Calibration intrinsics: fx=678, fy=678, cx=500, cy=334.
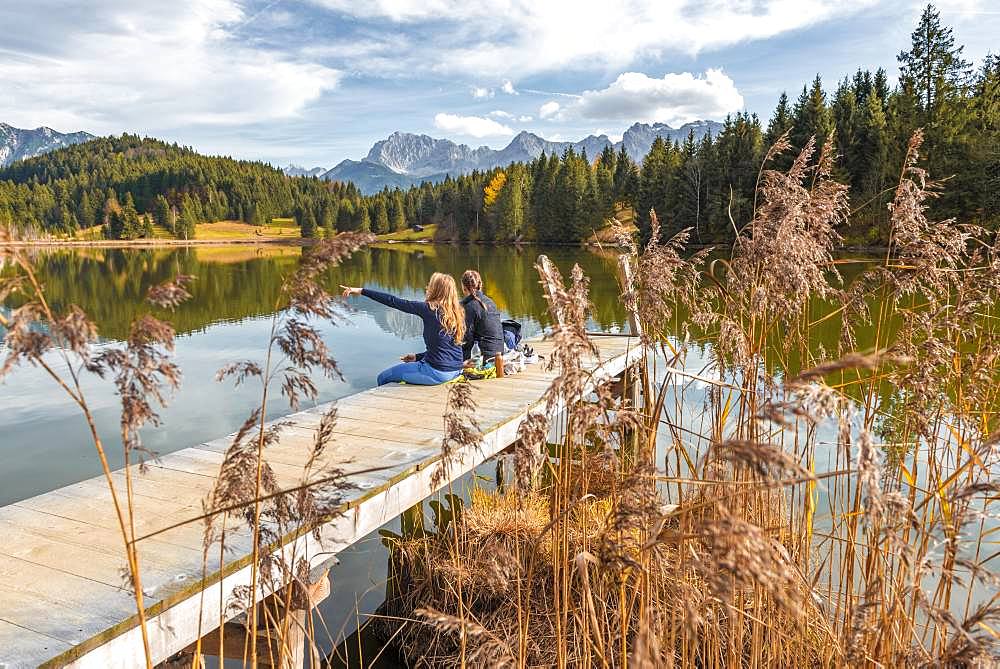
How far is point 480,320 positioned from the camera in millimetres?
8180

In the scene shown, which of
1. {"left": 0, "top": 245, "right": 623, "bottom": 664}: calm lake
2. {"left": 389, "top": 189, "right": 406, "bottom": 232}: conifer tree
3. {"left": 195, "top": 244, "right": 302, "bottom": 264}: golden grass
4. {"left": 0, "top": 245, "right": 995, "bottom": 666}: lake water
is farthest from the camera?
{"left": 389, "top": 189, "right": 406, "bottom": 232}: conifer tree

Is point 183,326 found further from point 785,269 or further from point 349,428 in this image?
point 785,269

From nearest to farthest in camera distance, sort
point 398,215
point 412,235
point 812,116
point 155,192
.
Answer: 1. point 812,116
2. point 412,235
3. point 398,215
4. point 155,192

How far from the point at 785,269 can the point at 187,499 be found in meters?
3.73

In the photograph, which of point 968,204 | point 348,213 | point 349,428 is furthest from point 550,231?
point 349,428

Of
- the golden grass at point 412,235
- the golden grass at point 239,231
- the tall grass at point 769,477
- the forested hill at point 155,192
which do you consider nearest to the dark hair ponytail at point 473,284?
the tall grass at point 769,477

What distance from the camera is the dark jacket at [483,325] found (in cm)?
820

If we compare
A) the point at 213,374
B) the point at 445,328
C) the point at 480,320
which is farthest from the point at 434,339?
the point at 213,374

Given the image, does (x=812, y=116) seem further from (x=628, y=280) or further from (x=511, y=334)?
(x=628, y=280)

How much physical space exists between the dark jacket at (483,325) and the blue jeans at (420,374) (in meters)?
0.58

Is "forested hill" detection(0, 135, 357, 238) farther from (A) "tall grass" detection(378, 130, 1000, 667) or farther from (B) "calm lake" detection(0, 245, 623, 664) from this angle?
(A) "tall grass" detection(378, 130, 1000, 667)

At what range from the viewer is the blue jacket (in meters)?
7.34

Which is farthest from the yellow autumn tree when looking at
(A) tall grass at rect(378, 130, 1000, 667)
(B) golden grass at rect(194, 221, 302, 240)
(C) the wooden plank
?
(C) the wooden plank

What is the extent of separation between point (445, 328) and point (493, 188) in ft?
286
